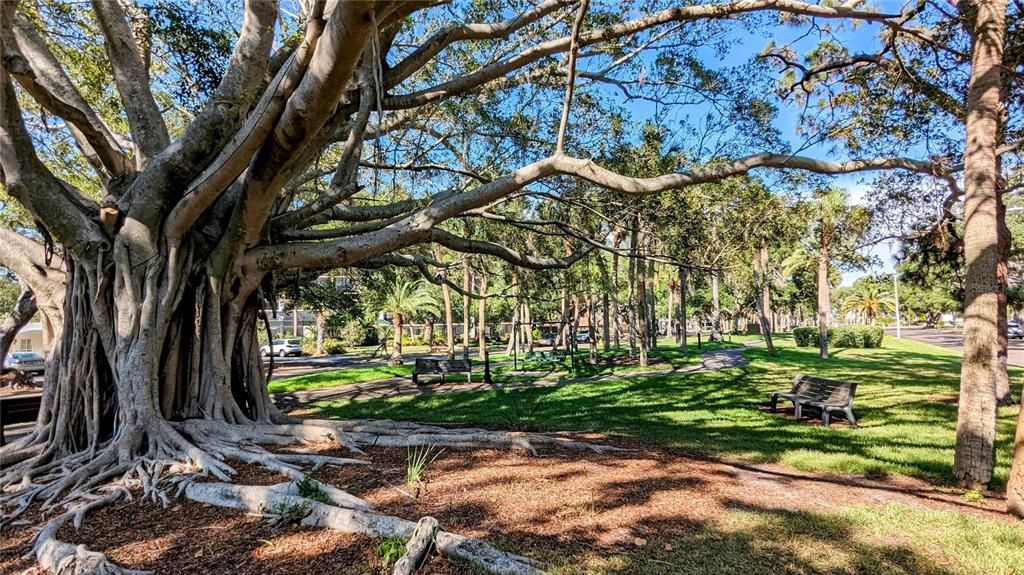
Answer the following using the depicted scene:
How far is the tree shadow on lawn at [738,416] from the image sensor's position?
19.6ft

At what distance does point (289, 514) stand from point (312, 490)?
32cm

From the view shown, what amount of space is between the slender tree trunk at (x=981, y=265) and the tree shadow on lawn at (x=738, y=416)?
0.57m

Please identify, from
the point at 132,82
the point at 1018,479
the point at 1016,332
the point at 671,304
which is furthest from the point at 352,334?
the point at 1016,332

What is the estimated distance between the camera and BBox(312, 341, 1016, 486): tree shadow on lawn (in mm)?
5980

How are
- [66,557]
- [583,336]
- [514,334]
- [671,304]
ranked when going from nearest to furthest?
[66,557] → [514,334] → [583,336] → [671,304]

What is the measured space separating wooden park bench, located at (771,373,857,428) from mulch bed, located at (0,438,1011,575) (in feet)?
10.6

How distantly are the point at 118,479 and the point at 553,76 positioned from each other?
8.03m

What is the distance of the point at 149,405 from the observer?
5.21 m

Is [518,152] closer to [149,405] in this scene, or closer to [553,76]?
[553,76]

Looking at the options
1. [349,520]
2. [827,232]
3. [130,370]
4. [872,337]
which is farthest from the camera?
[872,337]

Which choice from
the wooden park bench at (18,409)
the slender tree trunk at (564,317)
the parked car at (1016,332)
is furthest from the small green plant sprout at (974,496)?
the parked car at (1016,332)

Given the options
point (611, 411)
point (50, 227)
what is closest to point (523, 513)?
point (50, 227)

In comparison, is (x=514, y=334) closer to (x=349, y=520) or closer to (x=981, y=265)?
(x=981, y=265)

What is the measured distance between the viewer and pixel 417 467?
4.41m
